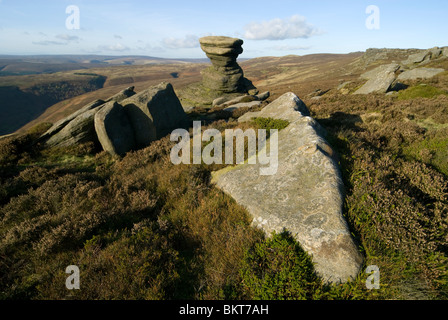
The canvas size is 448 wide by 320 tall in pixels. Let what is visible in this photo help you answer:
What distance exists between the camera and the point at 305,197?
4.86 metres

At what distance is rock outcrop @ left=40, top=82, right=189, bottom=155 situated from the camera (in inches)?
429

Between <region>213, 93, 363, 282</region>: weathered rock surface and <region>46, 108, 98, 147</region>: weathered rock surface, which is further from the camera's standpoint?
<region>46, 108, 98, 147</region>: weathered rock surface

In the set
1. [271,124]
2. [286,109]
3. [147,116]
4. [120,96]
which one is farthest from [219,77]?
[271,124]

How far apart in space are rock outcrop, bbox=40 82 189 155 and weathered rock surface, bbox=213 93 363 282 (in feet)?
22.9

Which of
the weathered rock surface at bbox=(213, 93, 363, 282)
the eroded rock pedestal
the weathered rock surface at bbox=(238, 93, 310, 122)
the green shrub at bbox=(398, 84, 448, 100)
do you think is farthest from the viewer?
the eroded rock pedestal

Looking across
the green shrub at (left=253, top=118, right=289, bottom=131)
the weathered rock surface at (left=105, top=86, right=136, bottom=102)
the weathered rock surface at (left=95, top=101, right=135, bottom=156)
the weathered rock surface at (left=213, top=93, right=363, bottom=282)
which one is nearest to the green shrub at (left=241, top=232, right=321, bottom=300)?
the weathered rock surface at (left=213, top=93, right=363, bottom=282)

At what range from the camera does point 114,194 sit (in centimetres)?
700

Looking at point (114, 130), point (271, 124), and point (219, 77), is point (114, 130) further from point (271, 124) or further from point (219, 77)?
point (219, 77)

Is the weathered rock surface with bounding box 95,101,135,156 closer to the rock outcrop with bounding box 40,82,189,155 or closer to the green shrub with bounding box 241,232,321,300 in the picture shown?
the rock outcrop with bounding box 40,82,189,155

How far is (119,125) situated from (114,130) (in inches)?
20.4
